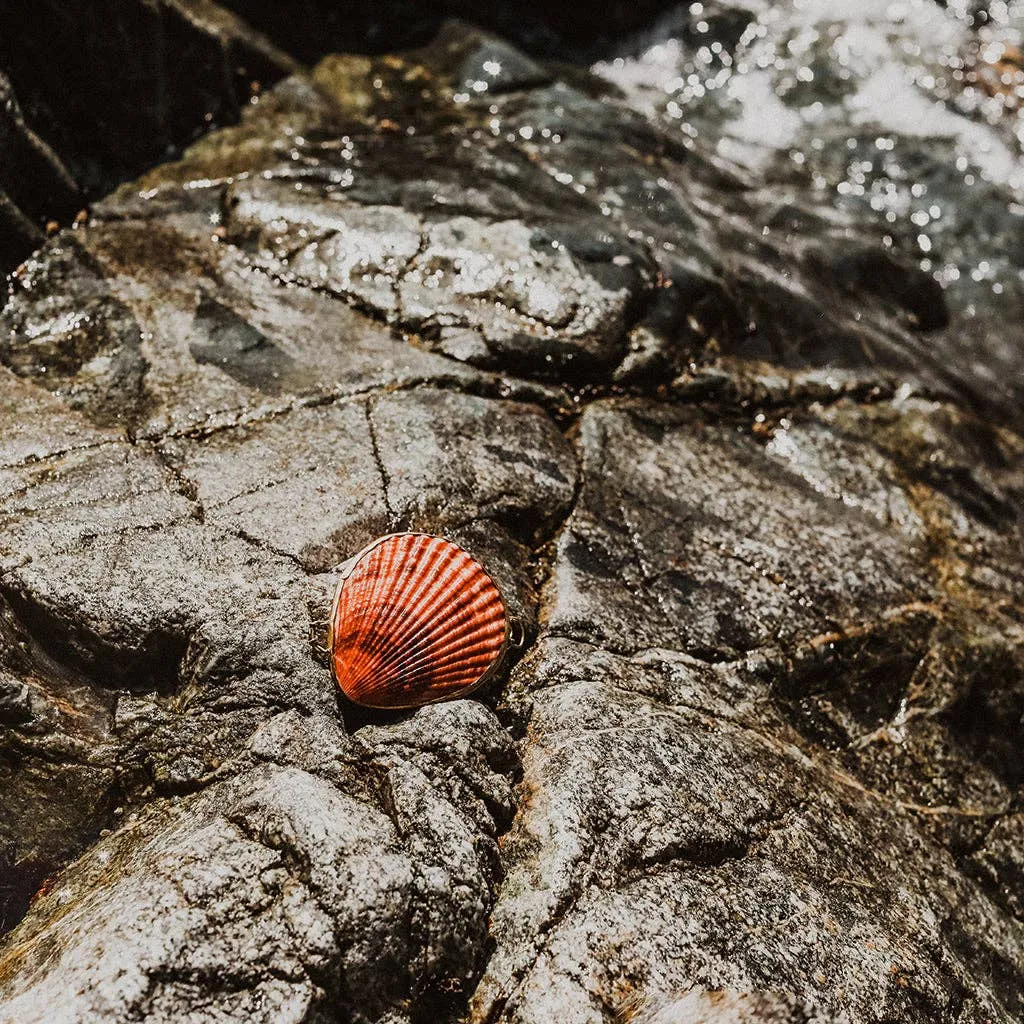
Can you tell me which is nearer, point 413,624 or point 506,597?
point 413,624

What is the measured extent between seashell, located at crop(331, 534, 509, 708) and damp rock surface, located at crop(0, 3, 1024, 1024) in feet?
0.42

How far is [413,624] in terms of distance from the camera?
3.31m

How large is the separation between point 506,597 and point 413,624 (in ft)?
1.64

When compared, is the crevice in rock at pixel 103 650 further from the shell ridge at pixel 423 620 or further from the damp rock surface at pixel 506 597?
the shell ridge at pixel 423 620

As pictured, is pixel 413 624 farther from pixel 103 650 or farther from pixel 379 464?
pixel 103 650

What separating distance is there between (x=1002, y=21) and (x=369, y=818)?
36.3ft

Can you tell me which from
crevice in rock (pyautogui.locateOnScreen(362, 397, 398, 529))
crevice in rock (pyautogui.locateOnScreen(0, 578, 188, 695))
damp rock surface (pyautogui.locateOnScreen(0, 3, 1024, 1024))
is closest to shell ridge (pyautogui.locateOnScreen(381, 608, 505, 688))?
damp rock surface (pyautogui.locateOnScreen(0, 3, 1024, 1024))

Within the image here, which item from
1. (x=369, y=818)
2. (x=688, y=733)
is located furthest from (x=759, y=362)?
(x=369, y=818)

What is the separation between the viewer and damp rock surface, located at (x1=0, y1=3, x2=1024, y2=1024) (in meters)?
2.75

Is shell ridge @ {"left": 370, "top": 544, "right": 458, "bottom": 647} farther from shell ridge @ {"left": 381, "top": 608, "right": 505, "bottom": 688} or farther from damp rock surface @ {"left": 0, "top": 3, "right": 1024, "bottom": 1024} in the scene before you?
damp rock surface @ {"left": 0, "top": 3, "right": 1024, "bottom": 1024}

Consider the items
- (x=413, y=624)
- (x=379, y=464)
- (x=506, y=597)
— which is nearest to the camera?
(x=413, y=624)

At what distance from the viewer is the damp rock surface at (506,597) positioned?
2.75 meters

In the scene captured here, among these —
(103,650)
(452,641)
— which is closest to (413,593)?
(452,641)

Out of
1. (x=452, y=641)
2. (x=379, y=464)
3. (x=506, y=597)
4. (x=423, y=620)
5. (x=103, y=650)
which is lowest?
(x=506, y=597)
